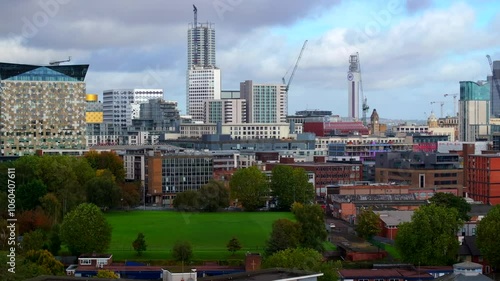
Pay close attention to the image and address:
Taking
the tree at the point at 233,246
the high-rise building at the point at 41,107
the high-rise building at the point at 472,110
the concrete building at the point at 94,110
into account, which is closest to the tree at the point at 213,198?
the tree at the point at 233,246

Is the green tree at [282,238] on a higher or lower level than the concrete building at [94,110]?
lower

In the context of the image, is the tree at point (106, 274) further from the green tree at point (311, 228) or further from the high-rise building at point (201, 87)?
the high-rise building at point (201, 87)

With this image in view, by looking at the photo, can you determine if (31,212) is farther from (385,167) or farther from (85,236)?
(385,167)

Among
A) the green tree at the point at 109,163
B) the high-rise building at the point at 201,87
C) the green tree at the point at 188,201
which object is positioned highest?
the high-rise building at the point at 201,87

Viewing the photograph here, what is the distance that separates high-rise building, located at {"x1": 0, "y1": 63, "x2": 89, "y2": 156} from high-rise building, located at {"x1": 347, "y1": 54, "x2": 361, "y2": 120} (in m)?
62.4

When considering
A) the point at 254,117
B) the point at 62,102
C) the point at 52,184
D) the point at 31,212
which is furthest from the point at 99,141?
the point at 31,212

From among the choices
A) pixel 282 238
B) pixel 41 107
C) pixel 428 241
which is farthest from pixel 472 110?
pixel 282 238

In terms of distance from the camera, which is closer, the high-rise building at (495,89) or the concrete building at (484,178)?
the concrete building at (484,178)

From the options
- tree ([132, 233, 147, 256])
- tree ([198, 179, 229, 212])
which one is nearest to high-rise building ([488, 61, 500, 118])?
tree ([198, 179, 229, 212])

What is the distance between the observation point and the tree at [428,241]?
22.8 m

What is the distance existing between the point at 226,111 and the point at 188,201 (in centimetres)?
5040

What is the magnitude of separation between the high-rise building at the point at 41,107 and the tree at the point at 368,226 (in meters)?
26.0

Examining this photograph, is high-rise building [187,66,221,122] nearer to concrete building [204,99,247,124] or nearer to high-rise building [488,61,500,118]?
concrete building [204,99,247,124]

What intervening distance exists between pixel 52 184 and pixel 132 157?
8297mm
